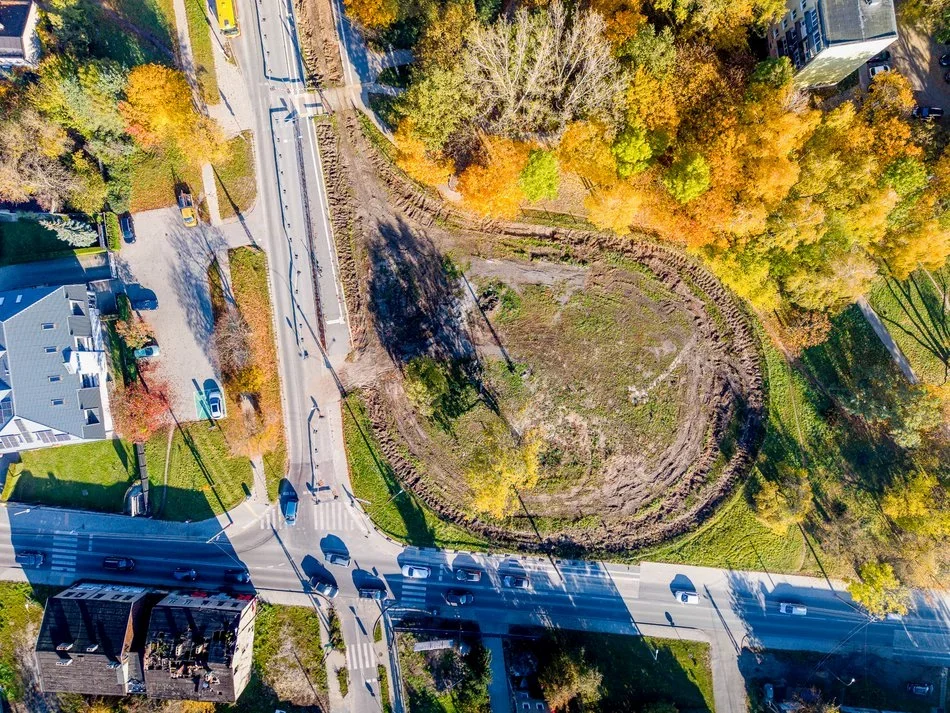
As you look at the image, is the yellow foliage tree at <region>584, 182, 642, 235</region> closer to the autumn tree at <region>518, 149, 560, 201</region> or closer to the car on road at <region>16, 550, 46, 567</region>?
the autumn tree at <region>518, 149, 560, 201</region>

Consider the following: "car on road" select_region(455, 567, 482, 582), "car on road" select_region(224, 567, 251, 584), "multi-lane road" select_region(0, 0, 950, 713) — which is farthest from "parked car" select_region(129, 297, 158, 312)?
"car on road" select_region(455, 567, 482, 582)

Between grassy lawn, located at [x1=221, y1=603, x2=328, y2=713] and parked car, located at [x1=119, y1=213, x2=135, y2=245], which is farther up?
parked car, located at [x1=119, y1=213, x2=135, y2=245]

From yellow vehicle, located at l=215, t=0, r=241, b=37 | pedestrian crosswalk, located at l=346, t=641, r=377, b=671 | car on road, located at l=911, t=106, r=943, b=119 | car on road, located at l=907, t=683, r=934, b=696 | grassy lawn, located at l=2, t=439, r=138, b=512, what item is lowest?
car on road, located at l=907, t=683, r=934, b=696

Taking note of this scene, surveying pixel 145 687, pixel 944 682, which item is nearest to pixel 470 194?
pixel 145 687

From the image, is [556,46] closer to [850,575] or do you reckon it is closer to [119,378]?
[119,378]

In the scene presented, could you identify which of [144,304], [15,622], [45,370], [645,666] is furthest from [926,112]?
[15,622]
